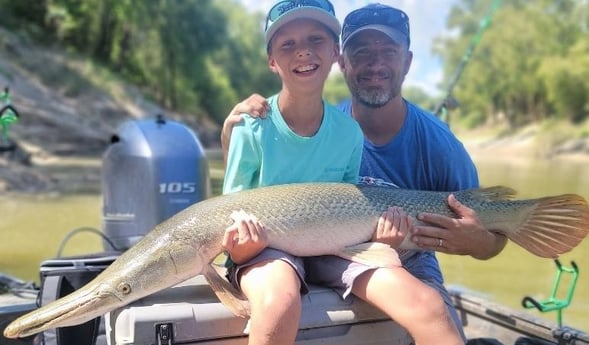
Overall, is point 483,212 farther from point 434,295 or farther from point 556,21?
point 556,21

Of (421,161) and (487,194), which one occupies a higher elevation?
(421,161)

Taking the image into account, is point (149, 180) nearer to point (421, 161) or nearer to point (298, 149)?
point (298, 149)

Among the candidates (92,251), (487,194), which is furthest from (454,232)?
(92,251)

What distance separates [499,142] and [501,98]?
11821 millimetres

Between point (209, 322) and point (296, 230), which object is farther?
point (296, 230)

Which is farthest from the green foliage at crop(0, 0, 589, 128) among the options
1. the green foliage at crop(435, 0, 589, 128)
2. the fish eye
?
the fish eye

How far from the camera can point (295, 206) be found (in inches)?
99.9

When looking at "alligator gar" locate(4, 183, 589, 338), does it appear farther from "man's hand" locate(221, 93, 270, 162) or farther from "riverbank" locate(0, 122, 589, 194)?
"riverbank" locate(0, 122, 589, 194)

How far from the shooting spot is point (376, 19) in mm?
3213

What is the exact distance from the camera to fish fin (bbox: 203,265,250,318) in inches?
91.7

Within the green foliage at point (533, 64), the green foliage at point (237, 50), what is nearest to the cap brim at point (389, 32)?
the green foliage at point (237, 50)

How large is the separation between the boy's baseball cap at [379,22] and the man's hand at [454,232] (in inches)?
35.8

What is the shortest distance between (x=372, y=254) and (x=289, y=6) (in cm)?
110

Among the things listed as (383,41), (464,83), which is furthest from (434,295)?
(464,83)
